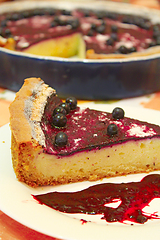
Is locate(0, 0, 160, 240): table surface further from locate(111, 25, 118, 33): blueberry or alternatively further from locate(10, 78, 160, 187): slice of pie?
locate(111, 25, 118, 33): blueberry

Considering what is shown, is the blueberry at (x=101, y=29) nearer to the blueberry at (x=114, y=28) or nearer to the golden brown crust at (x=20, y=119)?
the blueberry at (x=114, y=28)

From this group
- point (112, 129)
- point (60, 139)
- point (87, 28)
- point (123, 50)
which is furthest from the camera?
point (87, 28)

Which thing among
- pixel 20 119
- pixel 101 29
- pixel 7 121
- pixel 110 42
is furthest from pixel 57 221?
pixel 101 29

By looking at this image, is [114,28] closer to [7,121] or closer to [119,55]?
[119,55]

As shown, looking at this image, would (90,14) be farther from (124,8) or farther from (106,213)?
(106,213)

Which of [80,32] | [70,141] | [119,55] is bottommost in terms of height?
[70,141]

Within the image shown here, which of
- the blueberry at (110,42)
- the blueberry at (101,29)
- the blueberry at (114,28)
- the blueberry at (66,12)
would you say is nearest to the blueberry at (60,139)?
the blueberry at (110,42)

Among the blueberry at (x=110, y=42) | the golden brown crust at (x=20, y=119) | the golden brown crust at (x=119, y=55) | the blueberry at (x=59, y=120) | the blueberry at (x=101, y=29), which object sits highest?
the blueberry at (x=101, y=29)
